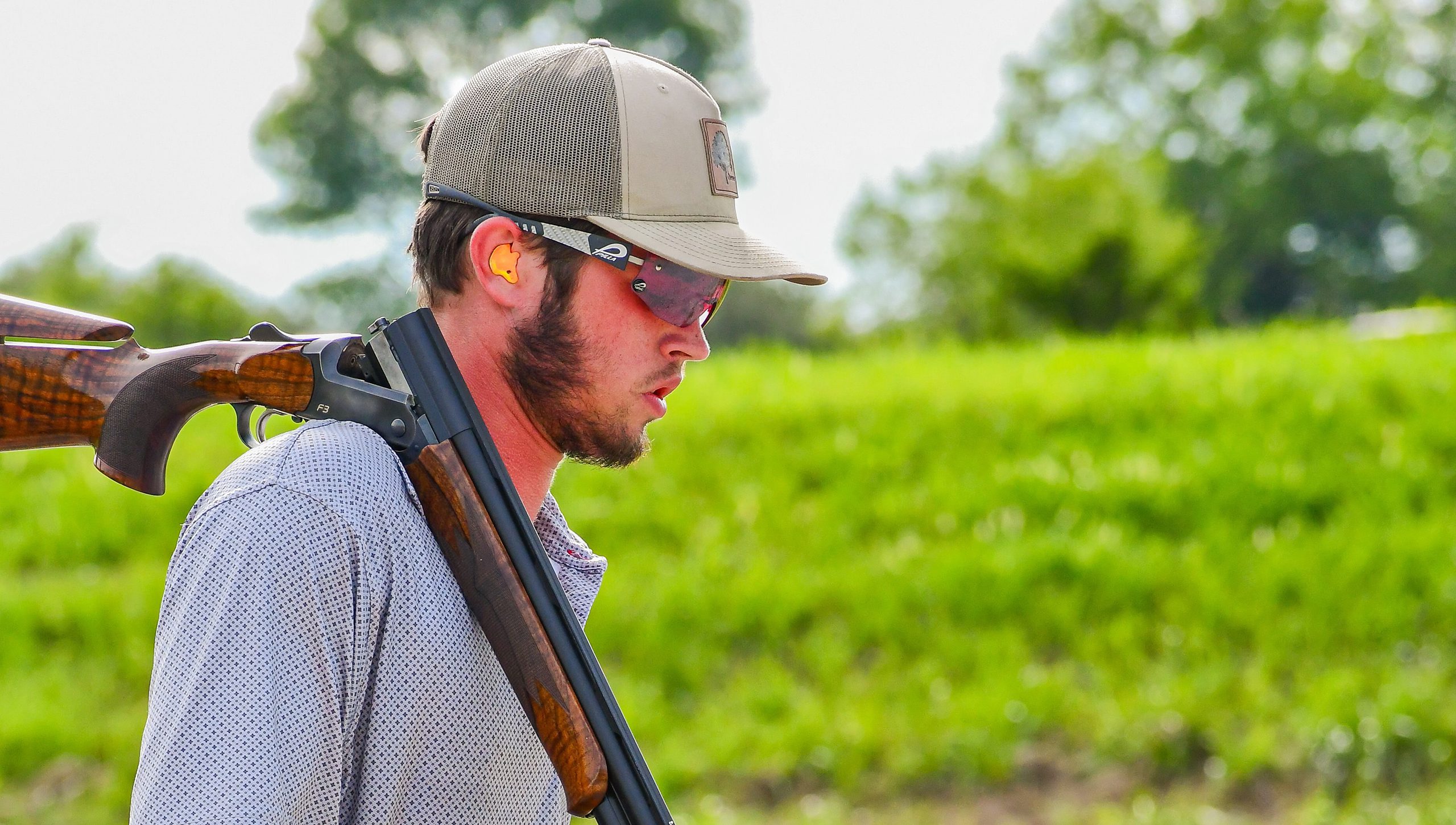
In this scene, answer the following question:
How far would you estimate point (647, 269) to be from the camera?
5.94 feet

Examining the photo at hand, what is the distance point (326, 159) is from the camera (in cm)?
3206

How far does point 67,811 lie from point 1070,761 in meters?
→ 4.57

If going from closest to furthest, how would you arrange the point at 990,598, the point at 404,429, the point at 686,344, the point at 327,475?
the point at 327,475
the point at 404,429
the point at 686,344
the point at 990,598

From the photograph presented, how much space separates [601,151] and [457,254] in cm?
25

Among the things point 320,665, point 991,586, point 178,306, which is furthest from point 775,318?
point 320,665

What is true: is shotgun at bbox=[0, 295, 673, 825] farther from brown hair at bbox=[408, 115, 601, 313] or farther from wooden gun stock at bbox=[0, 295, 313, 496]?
brown hair at bbox=[408, 115, 601, 313]

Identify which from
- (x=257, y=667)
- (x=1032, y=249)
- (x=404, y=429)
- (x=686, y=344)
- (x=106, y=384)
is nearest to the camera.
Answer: (x=257, y=667)

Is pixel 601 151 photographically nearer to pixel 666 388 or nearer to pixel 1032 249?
pixel 666 388

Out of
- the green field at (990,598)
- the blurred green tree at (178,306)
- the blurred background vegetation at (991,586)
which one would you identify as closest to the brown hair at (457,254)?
the blurred background vegetation at (991,586)

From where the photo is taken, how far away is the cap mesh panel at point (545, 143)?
175cm

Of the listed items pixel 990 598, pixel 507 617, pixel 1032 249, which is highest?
pixel 507 617

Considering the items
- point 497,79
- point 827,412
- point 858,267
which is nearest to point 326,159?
point 858,267

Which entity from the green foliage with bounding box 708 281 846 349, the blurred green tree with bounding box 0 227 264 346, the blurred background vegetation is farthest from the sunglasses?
the green foliage with bounding box 708 281 846 349

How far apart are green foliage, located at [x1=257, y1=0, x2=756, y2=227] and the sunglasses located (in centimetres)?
3125
